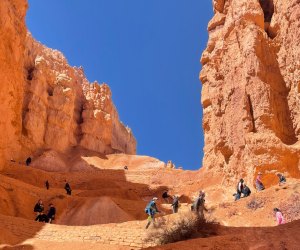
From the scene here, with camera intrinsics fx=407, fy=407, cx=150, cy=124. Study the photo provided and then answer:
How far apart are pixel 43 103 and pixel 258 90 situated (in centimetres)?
3647

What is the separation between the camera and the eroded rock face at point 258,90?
28.0 m

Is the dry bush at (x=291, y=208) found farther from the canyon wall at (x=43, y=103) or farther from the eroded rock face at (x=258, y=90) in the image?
the canyon wall at (x=43, y=103)

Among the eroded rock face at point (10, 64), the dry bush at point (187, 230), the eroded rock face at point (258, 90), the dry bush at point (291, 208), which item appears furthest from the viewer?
the eroded rock face at point (10, 64)

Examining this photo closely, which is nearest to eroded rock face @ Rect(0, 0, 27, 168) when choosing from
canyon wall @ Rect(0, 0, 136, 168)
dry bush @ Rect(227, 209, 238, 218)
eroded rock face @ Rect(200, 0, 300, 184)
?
canyon wall @ Rect(0, 0, 136, 168)

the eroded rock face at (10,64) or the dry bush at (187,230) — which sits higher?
the eroded rock face at (10,64)

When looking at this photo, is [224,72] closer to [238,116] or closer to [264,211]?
[238,116]

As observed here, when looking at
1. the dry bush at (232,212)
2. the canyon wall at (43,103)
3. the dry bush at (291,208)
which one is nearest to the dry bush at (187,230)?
the dry bush at (232,212)

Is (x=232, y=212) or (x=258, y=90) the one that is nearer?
(x=232, y=212)

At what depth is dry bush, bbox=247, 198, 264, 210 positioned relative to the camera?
64.6 ft

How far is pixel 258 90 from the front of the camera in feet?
99.8

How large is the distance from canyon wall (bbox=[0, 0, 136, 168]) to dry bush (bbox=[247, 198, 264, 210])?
20.4 m

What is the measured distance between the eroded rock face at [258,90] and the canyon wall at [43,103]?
1755 centimetres

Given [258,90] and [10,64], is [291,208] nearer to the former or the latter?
[258,90]

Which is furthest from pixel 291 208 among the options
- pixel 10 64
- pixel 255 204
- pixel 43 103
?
pixel 43 103
